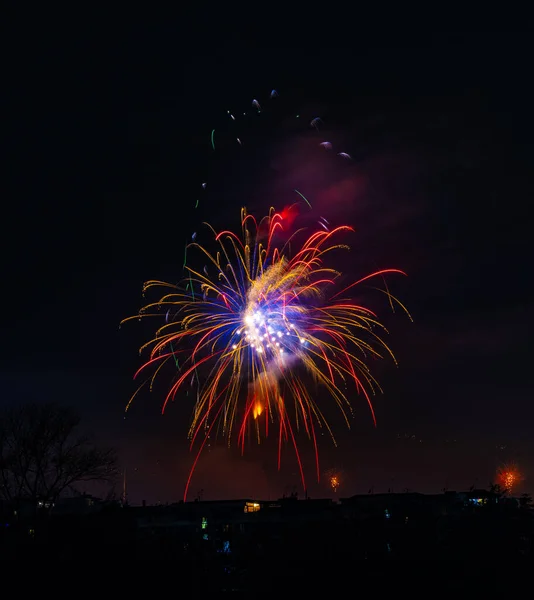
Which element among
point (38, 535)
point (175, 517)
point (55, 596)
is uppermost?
point (175, 517)

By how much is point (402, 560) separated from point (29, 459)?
34168mm

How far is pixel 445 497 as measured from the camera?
229ft

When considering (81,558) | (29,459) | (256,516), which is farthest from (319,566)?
(256,516)

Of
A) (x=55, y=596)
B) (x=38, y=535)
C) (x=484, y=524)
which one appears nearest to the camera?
(x=55, y=596)

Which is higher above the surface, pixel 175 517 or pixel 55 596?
pixel 175 517

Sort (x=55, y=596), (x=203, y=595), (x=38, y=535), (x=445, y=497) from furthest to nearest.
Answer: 1. (x=445, y=497)
2. (x=38, y=535)
3. (x=203, y=595)
4. (x=55, y=596)

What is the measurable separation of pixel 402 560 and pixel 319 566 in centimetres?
295

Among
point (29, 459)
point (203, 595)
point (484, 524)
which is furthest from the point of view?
point (29, 459)

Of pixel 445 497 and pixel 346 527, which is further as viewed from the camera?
pixel 445 497

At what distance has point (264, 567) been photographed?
28406mm

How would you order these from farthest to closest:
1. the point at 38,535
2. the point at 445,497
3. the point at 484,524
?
the point at 445,497 → the point at 484,524 → the point at 38,535

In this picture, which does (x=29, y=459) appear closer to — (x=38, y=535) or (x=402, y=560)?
(x=38, y=535)

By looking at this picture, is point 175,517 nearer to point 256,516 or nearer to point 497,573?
point 256,516

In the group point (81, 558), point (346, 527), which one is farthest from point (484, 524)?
point (81, 558)
